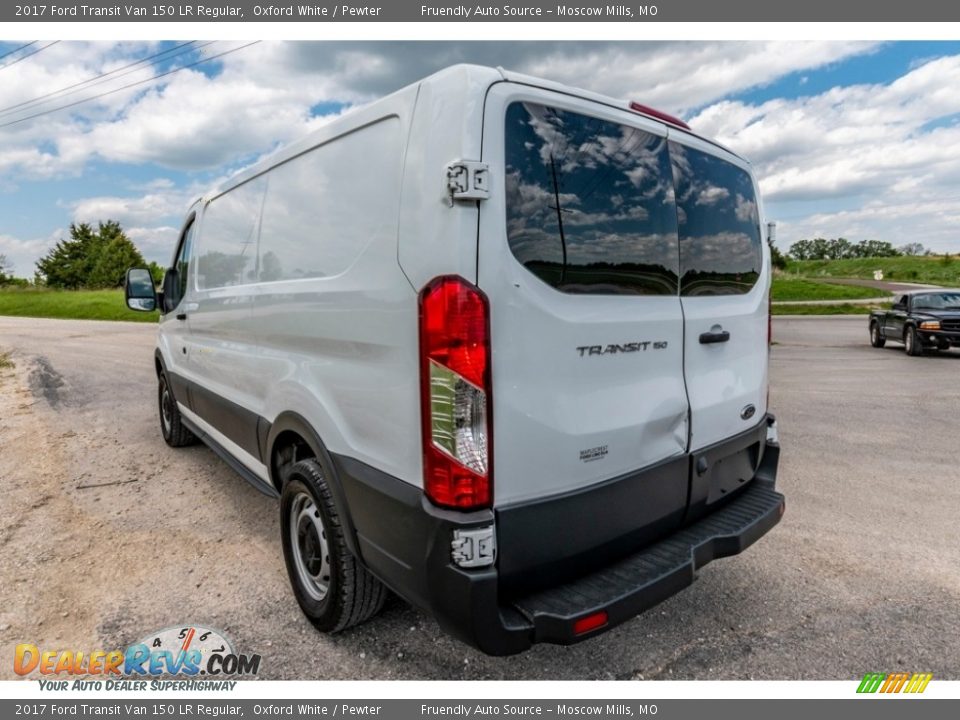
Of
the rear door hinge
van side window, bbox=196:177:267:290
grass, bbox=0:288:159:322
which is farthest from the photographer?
grass, bbox=0:288:159:322

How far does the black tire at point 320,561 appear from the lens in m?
2.52

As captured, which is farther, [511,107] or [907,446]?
[907,446]

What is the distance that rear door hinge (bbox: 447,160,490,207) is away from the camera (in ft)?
6.23

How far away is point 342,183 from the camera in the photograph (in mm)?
2510

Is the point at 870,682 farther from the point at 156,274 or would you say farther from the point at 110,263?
the point at 110,263

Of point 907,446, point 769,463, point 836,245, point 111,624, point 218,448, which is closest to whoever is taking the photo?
point 111,624

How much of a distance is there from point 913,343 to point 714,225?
13.0 metres

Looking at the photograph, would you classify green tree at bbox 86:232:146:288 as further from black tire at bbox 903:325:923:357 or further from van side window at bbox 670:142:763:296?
van side window at bbox 670:142:763:296

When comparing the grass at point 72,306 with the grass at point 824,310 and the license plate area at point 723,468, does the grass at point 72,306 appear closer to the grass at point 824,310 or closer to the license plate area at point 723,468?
the license plate area at point 723,468

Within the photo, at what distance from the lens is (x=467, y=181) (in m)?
1.90

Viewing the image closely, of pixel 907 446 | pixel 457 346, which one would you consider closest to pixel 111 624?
pixel 457 346

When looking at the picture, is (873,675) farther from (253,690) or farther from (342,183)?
(342,183)

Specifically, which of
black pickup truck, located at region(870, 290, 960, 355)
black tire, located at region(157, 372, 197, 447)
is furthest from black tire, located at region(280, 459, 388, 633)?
black pickup truck, located at region(870, 290, 960, 355)
